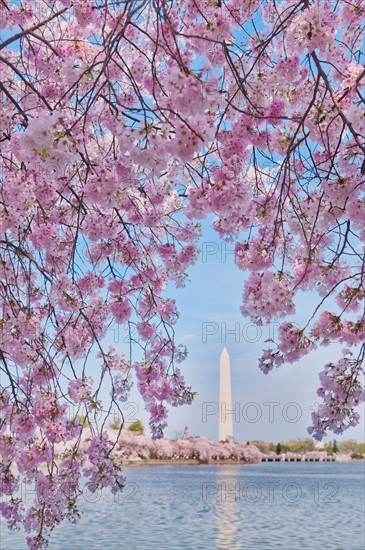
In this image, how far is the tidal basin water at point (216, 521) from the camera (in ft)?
49.5

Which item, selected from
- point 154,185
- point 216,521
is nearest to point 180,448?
point 216,521

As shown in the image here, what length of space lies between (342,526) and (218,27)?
17.4 m

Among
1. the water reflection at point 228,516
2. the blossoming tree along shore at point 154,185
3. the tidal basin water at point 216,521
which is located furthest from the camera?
the water reflection at point 228,516

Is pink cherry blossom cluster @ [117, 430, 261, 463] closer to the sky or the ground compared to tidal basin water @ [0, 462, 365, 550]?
closer to the sky

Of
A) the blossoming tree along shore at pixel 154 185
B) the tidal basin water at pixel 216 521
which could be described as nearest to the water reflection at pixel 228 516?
the tidal basin water at pixel 216 521

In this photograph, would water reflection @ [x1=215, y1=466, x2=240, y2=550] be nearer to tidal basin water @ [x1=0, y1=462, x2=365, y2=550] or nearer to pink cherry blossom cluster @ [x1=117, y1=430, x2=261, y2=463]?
tidal basin water @ [x1=0, y1=462, x2=365, y2=550]

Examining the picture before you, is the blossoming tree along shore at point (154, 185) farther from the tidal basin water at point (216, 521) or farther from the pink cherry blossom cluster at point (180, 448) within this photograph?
the pink cherry blossom cluster at point (180, 448)

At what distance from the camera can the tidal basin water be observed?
15.1 meters

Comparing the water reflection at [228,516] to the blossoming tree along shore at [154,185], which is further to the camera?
the water reflection at [228,516]

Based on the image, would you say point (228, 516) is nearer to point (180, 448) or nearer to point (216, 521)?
point (216, 521)

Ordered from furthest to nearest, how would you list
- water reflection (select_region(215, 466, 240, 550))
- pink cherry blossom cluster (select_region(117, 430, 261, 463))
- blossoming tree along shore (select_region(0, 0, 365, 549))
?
pink cherry blossom cluster (select_region(117, 430, 261, 463))
water reflection (select_region(215, 466, 240, 550))
blossoming tree along shore (select_region(0, 0, 365, 549))

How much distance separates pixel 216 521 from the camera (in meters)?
19.3

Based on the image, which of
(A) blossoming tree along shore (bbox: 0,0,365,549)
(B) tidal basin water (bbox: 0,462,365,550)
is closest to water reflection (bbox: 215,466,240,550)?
(B) tidal basin water (bbox: 0,462,365,550)

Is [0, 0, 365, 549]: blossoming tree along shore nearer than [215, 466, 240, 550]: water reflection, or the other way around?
[0, 0, 365, 549]: blossoming tree along shore
